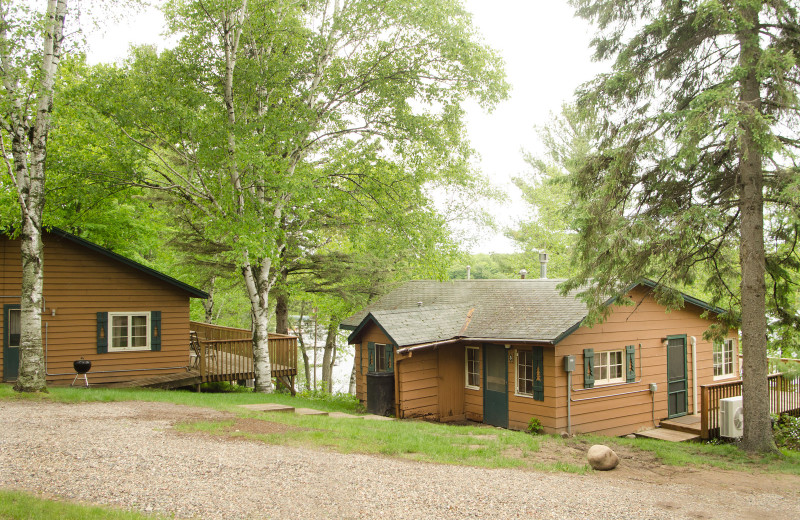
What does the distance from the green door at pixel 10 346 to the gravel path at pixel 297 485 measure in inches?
279

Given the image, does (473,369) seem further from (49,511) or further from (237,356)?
(49,511)

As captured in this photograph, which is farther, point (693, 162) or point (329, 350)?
point (329, 350)

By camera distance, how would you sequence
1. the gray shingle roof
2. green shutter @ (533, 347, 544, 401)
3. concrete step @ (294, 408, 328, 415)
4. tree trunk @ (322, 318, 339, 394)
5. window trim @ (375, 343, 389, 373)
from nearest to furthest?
concrete step @ (294, 408, 328, 415)
green shutter @ (533, 347, 544, 401)
the gray shingle roof
window trim @ (375, 343, 389, 373)
tree trunk @ (322, 318, 339, 394)

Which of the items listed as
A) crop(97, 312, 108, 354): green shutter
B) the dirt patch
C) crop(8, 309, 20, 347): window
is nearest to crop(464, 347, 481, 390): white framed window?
the dirt patch

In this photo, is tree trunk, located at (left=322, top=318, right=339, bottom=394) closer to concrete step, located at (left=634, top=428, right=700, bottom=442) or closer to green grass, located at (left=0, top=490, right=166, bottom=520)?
concrete step, located at (left=634, top=428, right=700, bottom=442)

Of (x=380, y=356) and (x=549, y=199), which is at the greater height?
(x=549, y=199)

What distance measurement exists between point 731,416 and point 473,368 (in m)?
5.88

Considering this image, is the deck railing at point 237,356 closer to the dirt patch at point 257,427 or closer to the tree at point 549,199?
the dirt patch at point 257,427

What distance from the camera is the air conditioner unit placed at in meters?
11.9

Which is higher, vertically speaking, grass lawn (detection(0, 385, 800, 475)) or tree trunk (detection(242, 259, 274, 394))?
tree trunk (detection(242, 259, 274, 394))

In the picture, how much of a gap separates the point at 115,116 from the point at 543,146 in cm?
2204

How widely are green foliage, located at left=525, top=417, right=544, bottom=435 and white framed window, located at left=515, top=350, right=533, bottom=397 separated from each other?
59cm

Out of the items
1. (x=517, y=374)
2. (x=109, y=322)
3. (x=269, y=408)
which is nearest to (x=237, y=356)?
(x=109, y=322)

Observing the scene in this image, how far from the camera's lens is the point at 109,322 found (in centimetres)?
1538
